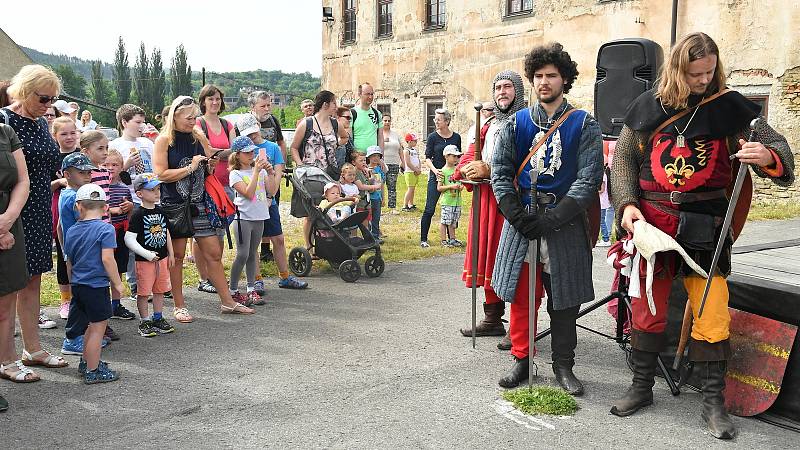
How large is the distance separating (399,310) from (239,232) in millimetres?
1613

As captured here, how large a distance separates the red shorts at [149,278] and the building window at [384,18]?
18.9 m

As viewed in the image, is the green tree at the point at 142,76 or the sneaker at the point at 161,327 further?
the green tree at the point at 142,76

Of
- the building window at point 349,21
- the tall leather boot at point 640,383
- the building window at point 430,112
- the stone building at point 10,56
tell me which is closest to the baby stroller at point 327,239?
the tall leather boot at point 640,383

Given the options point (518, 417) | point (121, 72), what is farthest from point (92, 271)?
point (121, 72)

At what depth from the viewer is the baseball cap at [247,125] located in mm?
6789

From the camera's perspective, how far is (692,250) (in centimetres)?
405

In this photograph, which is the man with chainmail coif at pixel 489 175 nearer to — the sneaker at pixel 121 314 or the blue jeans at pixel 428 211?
the sneaker at pixel 121 314

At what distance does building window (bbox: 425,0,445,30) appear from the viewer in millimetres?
22172

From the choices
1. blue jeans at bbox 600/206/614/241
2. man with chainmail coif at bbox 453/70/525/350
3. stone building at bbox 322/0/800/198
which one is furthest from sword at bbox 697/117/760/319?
stone building at bbox 322/0/800/198

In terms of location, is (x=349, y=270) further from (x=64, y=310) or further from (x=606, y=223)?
(x=606, y=223)

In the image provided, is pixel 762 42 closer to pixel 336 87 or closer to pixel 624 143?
pixel 624 143

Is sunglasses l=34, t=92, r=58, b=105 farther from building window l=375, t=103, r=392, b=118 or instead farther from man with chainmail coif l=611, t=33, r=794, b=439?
building window l=375, t=103, r=392, b=118

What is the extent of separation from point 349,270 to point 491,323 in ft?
7.57

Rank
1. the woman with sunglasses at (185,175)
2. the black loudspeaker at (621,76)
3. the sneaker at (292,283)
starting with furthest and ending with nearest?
the sneaker at (292,283)
the black loudspeaker at (621,76)
the woman with sunglasses at (185,175)
